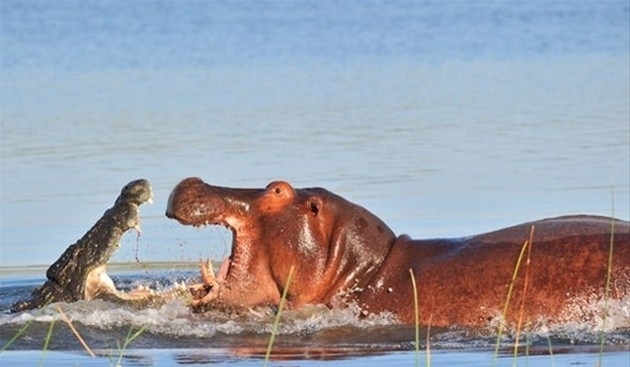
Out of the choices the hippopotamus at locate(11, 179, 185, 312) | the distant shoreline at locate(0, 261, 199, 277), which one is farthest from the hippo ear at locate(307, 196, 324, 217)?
the distant shoreline at locate(0, 261, 199, 277)

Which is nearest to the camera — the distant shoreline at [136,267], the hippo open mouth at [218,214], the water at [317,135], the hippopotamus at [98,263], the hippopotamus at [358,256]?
the hippopotamus at [358,256]

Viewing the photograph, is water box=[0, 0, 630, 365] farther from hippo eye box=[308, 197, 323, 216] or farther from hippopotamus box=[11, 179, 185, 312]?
hippo eye box=[308, 197, 323, 216]

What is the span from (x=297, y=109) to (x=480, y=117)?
2594mm

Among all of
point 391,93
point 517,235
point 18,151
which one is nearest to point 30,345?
point 517,235

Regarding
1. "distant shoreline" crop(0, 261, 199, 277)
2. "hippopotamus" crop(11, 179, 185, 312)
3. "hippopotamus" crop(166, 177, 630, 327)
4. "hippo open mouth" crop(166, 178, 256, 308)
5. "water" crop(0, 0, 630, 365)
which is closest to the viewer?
"hippopotamus" crop(166, 177, 630, 327)

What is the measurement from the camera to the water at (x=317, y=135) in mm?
12305

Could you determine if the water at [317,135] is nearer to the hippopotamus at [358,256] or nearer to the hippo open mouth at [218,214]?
the hippopotamus at [358,256]

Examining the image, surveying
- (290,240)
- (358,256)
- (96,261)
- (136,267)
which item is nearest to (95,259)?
(96,261)

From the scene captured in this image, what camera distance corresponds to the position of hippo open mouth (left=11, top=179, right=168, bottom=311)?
9.41 meters

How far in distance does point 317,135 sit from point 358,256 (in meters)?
Result: 9.16

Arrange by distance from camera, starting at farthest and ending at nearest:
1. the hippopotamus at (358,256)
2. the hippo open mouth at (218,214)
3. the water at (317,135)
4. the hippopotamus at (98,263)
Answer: the water at (317,135) → the hippopotamus at (98,263) → the hippo open mouth at (218,214) → the hippopotamus at (358,256)

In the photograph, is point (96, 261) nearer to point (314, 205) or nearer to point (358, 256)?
point (314, 205)

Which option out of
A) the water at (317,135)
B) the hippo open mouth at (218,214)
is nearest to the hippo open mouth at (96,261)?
the water at (317,135)

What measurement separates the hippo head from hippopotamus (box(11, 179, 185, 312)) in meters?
0.67
